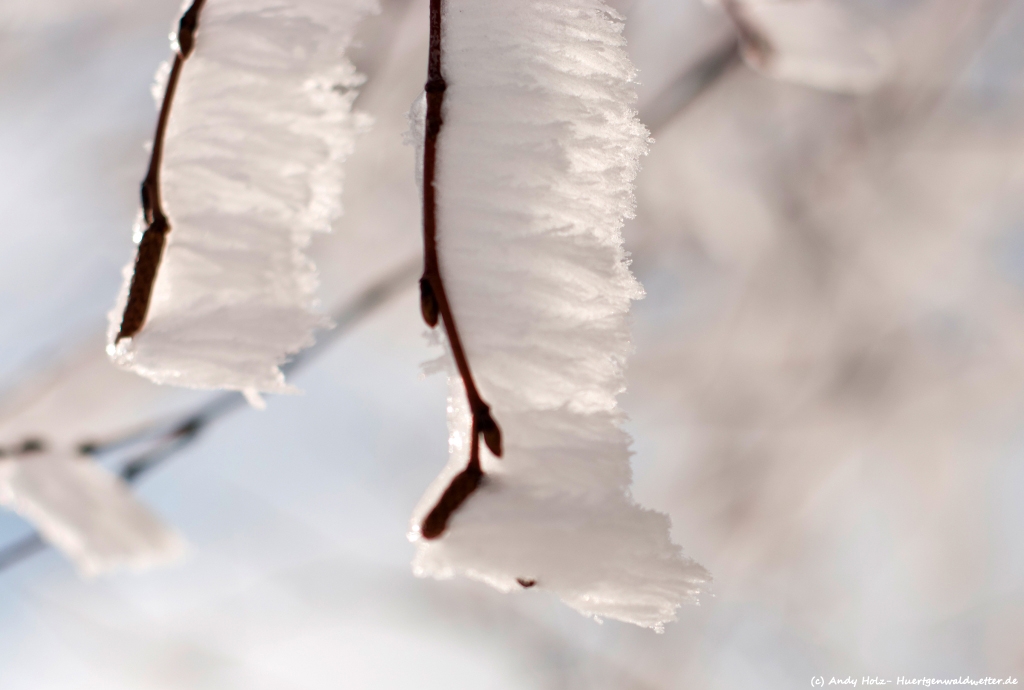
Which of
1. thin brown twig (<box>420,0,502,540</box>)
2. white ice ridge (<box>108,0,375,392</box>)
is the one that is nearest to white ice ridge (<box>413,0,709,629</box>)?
thin brown twig (<box>420,0,502,540</box>)

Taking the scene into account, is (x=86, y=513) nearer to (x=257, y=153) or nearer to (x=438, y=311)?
(x=257, y=153)

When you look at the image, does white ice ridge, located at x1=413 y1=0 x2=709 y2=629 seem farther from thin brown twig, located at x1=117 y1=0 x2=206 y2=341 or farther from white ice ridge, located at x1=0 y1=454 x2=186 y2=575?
white ice ridge, located at x1=0 y1=454 x2=186 y2=575

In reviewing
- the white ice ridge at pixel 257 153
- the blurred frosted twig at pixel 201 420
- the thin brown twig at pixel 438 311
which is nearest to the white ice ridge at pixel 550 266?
the thin brown twig at pixel 438 311

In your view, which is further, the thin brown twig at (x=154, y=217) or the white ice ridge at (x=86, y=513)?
the white ice ridge at (x=86, y=513)

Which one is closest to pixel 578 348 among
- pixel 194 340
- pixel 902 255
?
pixel 194 340

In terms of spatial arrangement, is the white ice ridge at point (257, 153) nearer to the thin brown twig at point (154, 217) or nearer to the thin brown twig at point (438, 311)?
the thin brown twig at point (154, 217)

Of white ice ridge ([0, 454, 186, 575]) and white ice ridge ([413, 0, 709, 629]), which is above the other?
white ice ridge ([413, 0, 709, 629])
